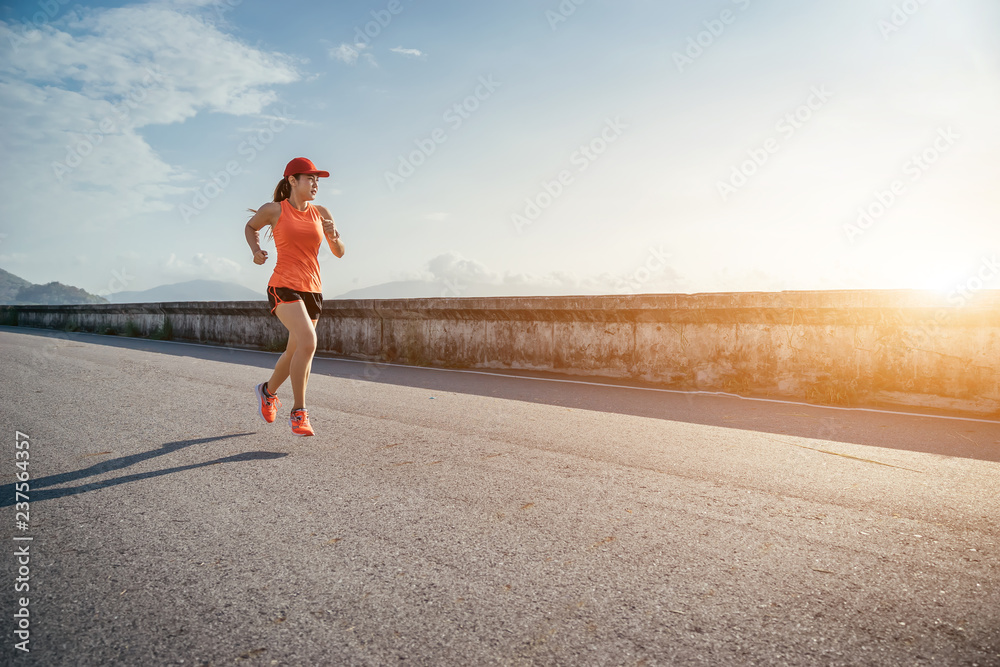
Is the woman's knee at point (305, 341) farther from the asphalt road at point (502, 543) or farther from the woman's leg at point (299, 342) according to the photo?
the asphalt road at point (502, 543)

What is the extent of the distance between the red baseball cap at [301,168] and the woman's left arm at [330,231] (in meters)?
0.35

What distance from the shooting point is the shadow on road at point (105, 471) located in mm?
2953

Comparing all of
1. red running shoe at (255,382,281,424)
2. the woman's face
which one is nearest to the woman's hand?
the woman's face

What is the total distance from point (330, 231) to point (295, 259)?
45 cm

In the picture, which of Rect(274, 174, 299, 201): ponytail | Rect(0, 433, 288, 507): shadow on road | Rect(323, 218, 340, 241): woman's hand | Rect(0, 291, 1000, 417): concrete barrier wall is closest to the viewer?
Rect(0, 433, 288, 507): shadow on road

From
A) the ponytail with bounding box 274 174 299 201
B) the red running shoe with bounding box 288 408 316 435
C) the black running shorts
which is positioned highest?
the ponytail with bounding box 274 174 299 201

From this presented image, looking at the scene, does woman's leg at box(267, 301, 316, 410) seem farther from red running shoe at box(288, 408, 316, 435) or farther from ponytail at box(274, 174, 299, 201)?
ponytail at box(274, 174, 299, 201)

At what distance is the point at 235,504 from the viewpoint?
2.82m

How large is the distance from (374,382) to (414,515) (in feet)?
15.7

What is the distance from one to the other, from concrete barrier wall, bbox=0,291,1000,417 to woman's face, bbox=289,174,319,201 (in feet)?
14.6

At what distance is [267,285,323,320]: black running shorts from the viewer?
4336 mm

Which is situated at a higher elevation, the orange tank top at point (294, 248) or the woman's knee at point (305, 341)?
the orange tank top at point (294, 248)

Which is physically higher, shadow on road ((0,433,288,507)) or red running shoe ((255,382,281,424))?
red running shoe ((255,382,281,424))

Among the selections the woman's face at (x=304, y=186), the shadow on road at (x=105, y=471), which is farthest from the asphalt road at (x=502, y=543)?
the woman's face at (x=304, y=186)
